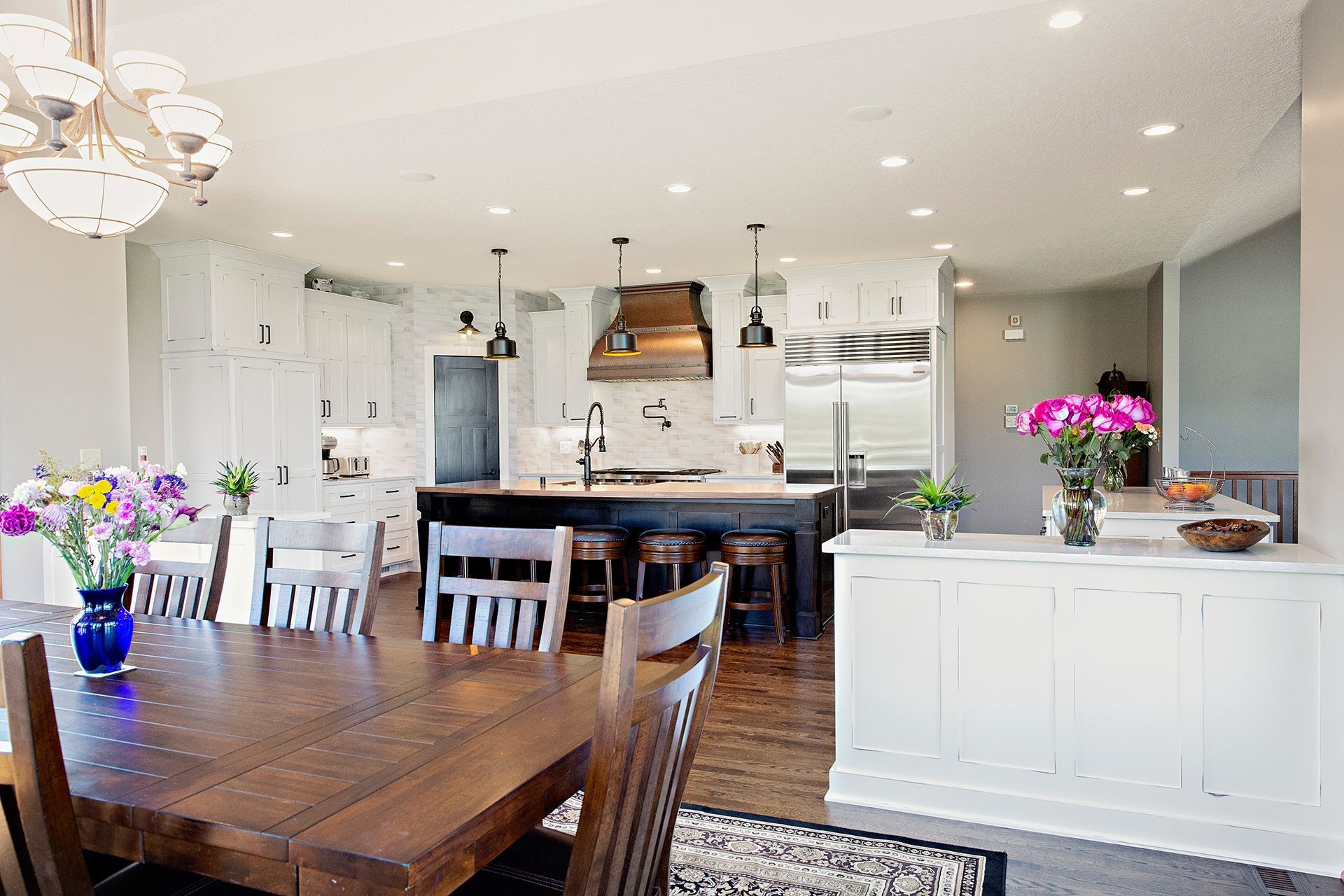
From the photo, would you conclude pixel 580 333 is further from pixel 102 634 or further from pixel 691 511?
pixel 102 634

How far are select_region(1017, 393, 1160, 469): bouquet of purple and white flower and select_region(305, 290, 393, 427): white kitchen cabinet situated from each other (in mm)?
5752

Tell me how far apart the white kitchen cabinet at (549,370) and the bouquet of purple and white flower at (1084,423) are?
6.01 m

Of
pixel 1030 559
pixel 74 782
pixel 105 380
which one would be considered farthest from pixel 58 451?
pixel 1030 559

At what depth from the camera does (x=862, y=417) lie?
6.93m

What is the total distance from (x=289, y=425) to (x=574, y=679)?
5.45 metres

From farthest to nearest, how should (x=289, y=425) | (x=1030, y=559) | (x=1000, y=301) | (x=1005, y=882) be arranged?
(x=1000, y=301), (x=289, y=425), (x=1030, y=559), (x=1005, y=882)

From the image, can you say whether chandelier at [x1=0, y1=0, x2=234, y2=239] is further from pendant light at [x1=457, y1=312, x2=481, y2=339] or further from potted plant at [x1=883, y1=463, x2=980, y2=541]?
pendant light at [x1=457, y1=312, x2=481, y2=339]

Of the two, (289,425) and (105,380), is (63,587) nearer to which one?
(105,380)

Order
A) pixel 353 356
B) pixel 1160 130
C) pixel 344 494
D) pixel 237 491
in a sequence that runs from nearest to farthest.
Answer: pixel 1160 130
pixel 237 491
pixel 344 494
pixel 353 356

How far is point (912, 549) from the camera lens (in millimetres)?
2758

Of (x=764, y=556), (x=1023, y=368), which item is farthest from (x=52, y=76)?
(x=1023, y=368)

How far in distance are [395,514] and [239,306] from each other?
2284mm

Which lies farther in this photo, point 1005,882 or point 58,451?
point 58,451

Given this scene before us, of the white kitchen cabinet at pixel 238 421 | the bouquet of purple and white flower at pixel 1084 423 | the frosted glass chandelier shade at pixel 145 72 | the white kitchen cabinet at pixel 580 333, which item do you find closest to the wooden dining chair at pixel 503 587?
the frosted glass chandelier shade at pixel 145 72
